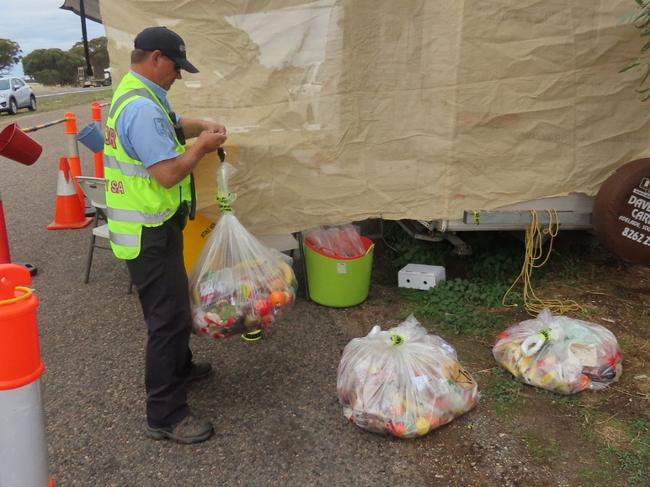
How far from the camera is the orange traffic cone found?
6.27 m

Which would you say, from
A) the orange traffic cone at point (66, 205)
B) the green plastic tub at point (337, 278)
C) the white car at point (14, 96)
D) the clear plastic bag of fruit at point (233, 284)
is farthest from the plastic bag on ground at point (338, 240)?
the white car at point (14, 96)

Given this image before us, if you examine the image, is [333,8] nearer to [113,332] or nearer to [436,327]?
[436,327]

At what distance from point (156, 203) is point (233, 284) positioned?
626 millimetres

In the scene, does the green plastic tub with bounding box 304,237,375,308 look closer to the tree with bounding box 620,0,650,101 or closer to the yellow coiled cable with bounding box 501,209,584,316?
the yellow coiled cable with bounding box 501,209,584,316

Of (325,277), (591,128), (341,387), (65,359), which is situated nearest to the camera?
(341,387)

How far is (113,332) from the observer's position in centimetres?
397

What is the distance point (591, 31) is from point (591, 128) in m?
0.62

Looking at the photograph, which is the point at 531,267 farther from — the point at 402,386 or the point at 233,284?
the point at 233,284

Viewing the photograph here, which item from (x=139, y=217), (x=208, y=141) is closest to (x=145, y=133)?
(x=208, y=141)

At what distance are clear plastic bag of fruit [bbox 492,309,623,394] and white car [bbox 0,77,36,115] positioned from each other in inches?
819

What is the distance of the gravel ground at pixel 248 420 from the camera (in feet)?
8.56

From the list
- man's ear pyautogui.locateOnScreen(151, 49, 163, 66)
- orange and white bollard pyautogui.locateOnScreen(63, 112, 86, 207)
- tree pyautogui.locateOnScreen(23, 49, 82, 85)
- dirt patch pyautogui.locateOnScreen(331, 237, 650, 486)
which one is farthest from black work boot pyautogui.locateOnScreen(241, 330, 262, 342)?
tree pyautogui.locateOnScreen(23, 49, 82, 85)

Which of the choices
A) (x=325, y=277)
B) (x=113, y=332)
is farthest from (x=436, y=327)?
(x=113, y=332)

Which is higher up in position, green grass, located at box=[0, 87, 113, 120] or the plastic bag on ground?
green grass, located at box=[0, 87, 113, 120]
